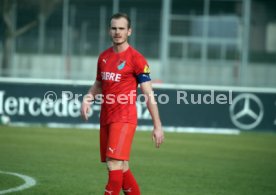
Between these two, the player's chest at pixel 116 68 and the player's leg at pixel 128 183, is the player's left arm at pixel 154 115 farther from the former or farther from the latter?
the player's leg at pixel 128 183

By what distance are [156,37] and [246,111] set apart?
13.0 meters

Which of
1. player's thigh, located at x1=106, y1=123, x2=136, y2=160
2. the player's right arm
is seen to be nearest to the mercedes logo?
the player's right arm

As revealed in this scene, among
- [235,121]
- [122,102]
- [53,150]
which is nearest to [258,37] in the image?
A: [235,121]

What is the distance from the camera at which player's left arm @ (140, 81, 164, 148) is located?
766 cm

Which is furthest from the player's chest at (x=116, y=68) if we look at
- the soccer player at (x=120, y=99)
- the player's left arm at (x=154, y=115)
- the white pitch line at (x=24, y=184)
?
the white pitch line at (x=24, y=184)

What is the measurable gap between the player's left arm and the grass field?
2.33 meters

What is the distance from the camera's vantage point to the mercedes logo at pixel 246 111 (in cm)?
2188

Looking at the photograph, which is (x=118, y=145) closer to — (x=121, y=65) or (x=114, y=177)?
(x=114, y=177)

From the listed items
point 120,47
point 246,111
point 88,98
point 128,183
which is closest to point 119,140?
point 128,183

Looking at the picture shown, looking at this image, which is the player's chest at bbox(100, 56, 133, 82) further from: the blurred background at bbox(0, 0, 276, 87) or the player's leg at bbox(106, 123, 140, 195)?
the blurred background at bbox(0, 0, 276, 87)

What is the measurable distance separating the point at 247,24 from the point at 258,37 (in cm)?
263

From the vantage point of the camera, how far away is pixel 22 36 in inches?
1314

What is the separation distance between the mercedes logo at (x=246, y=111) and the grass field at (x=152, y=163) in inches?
40.7

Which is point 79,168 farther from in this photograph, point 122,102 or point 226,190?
point 122,102
